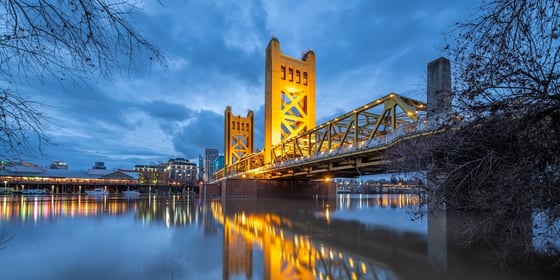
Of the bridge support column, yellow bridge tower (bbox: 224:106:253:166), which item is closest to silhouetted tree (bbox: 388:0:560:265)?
the bridge support column

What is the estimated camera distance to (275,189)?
44.0m

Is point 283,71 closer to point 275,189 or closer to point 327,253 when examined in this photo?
point 275,189

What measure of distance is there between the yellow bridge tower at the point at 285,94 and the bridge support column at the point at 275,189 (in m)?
3.84

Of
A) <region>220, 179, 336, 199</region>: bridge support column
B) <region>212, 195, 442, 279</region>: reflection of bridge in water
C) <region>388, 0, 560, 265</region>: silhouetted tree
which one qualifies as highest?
<region>388, 0, 560, 265</region>: silhouetted tree

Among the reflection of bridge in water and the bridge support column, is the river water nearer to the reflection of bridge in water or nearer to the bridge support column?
the reflection of bridge in water

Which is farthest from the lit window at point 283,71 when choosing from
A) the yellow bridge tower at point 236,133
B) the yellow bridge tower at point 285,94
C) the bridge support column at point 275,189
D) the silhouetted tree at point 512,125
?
the silhouetted tree at point 512,125

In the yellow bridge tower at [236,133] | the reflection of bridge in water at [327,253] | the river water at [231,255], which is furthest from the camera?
the yellow bridge tower at [236,133]

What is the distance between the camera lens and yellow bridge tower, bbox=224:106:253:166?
261 ft

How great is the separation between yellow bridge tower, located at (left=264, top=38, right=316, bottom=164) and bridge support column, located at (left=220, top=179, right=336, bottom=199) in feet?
12.6

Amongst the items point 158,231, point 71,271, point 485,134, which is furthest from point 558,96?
point 158,231

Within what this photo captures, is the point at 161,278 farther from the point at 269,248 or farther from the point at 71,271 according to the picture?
the point at 269,248

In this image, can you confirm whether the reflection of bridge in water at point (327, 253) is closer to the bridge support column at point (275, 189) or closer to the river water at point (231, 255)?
the river water at point (231, 255)

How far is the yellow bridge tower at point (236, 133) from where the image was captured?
3135 inches

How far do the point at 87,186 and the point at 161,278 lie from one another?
10072cm
